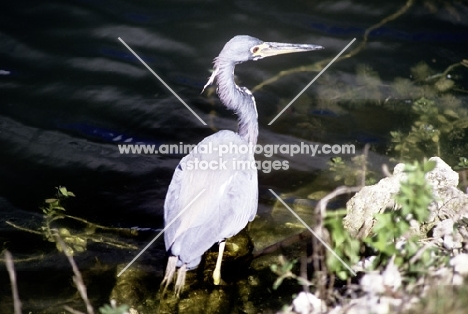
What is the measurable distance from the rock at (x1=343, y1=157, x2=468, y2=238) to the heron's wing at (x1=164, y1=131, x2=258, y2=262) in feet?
2.61

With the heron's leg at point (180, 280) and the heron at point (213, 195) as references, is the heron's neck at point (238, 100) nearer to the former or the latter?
the heron at point (213, 195)

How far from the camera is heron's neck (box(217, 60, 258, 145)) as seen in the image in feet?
15.6

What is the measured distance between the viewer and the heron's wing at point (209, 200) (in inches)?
158

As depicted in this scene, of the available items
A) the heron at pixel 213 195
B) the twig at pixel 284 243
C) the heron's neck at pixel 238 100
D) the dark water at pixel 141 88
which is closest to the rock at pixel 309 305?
the heron at pixel 213 195

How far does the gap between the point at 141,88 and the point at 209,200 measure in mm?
2895

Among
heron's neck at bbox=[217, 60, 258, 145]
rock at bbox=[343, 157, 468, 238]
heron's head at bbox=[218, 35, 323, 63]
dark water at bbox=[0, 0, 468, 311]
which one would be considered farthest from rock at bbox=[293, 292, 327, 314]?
heron's head at bbox=[218, 35, 323, 63]

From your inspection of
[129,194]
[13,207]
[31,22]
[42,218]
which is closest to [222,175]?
[129,194]

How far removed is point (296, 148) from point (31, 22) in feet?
13.0

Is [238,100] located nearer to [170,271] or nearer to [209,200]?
[209,200]

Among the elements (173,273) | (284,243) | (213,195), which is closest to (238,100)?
(213,195)

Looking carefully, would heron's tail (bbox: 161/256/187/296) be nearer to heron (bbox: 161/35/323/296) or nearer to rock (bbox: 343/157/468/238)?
heron (bbox: 161/35/323/296)

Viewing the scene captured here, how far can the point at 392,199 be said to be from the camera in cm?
372

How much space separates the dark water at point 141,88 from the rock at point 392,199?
1.15 meters

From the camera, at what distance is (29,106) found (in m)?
6.42
